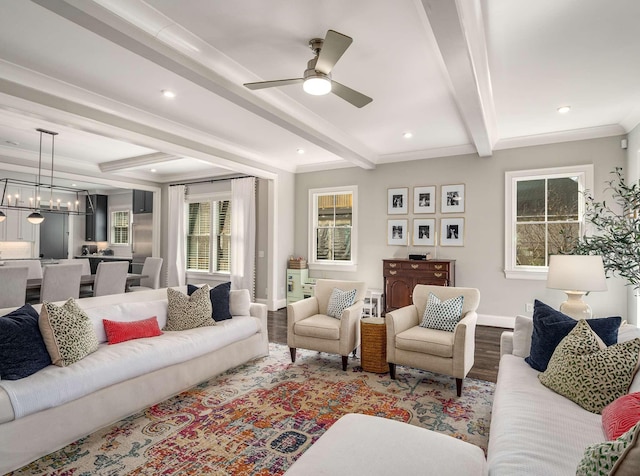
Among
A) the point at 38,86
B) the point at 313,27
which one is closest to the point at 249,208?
the point at 38,86

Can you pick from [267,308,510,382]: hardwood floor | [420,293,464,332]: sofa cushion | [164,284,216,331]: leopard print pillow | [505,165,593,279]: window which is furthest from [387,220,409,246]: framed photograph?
[164,284,216,331]: leopard print pillow

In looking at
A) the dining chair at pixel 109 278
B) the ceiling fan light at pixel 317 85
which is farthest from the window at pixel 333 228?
the ceiling fan light at pixel 317 85

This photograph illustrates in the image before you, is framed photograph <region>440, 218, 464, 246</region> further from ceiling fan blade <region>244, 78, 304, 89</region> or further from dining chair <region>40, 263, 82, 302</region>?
dining chair <region>40, 263, 82, 302</region>

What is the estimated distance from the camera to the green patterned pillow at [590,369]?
71.9 inches

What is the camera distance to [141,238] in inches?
326

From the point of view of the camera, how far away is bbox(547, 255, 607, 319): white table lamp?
9.12 ft

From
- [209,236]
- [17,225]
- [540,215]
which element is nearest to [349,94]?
[540,215]

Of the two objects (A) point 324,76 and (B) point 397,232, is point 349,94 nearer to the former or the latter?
(A) point 324,76

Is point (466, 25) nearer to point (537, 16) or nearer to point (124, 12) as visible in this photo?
point (537, 16)

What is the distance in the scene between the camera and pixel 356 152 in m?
5.41

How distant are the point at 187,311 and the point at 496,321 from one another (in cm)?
434

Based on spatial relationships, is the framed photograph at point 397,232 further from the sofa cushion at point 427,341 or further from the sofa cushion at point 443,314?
the sofa cushion at point 427,341

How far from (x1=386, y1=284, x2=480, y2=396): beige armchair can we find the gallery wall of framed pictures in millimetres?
2256

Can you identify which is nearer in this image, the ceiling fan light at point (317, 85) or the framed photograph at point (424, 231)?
the ceiling fan light at point (317, 85)
